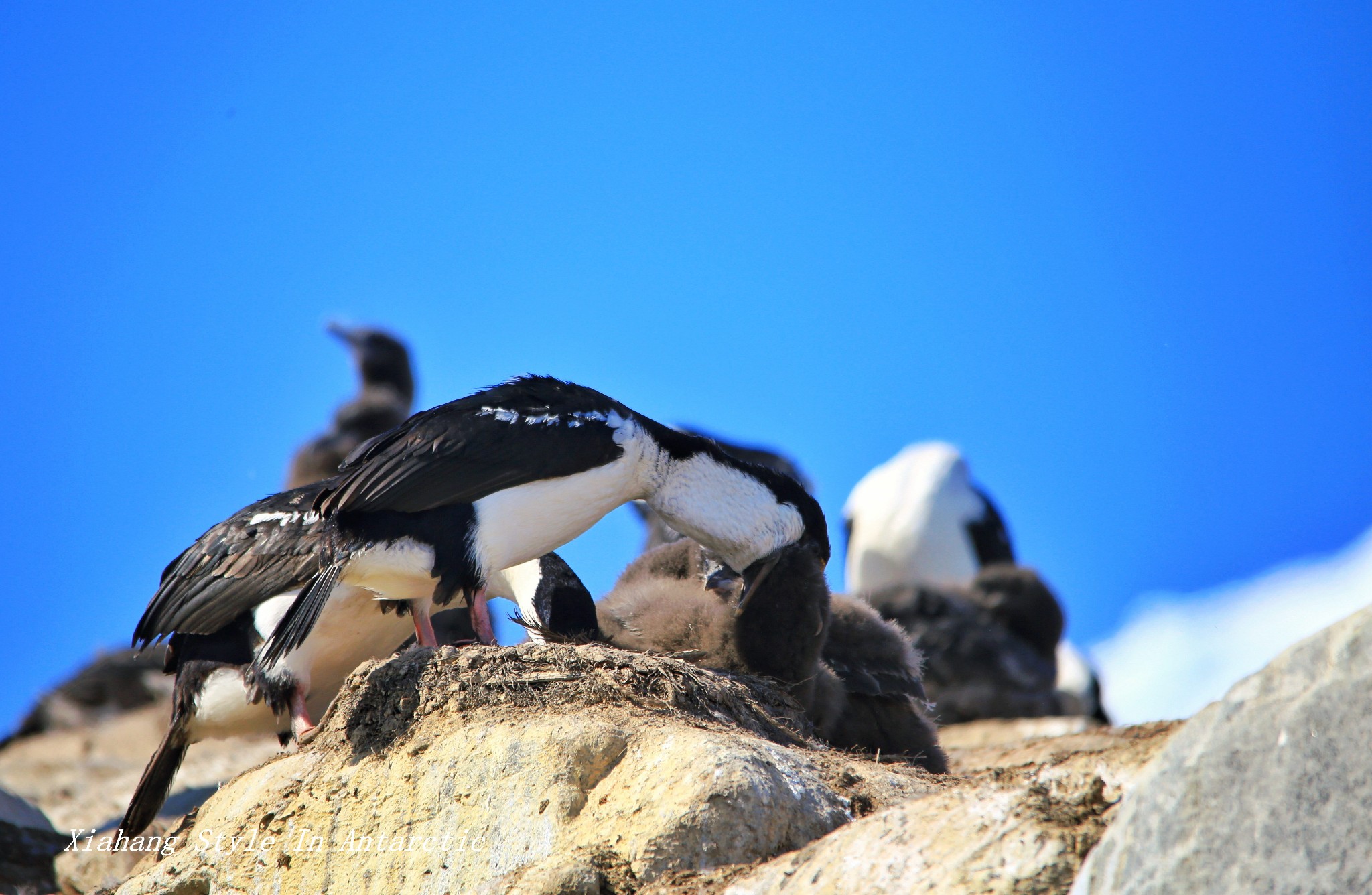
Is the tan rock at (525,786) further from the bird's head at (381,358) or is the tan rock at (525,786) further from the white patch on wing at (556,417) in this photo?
the bird's head at (381,358)

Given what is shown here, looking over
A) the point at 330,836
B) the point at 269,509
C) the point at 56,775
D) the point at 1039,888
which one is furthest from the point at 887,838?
the point at 56,775

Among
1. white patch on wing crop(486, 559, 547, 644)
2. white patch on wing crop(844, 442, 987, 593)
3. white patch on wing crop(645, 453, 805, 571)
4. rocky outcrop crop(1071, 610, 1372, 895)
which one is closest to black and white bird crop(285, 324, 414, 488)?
white patch on wing crop(844, 442, 987, 593)

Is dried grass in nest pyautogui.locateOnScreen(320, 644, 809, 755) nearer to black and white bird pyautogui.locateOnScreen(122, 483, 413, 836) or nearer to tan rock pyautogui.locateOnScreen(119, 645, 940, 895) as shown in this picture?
tan rock pyautogui.locateOnScreen(119, 645, 940, 895)

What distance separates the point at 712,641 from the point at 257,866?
2.33 metres

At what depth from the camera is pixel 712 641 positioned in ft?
21.5

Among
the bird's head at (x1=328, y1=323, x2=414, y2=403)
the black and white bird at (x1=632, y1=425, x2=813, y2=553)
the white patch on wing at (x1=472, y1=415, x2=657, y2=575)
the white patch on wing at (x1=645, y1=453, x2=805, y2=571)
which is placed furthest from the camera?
the bird's head at (x1=328, y1=323, x2=414, y2=403)

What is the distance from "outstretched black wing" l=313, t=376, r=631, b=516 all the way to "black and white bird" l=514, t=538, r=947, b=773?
31.3 inches

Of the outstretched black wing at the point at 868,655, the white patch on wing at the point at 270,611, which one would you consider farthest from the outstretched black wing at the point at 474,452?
the outstretched black wing at the point at 868,655

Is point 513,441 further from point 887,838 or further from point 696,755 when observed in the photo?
point 887,838

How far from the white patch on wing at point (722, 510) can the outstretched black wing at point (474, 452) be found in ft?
1.46

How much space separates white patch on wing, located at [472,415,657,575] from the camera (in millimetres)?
6055

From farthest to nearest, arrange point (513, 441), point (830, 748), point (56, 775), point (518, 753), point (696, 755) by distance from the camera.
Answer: point (56, 775)
point (513, 441)
point (830, 748)
point (518, 753)
point (696, 755)

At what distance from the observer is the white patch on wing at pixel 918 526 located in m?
17.5

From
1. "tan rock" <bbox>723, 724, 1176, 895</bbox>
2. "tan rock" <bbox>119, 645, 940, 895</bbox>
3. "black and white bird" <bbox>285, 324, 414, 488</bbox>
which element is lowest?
"tan rock" <bbox>723, 724, 1176, 895</bbox>
